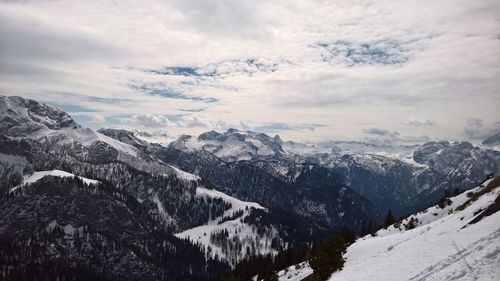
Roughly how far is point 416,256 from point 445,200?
59225mm

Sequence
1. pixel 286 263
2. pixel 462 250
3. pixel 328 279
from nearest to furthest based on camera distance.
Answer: pixel 462 250
pixel 328 279
pixel 286 263

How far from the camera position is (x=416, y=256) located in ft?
132

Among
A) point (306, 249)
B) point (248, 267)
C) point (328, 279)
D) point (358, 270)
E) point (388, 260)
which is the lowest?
point (248, 267)

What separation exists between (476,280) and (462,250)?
747 centimetres

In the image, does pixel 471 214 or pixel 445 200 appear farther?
pixel 445 200

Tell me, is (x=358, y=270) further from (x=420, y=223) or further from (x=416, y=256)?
(x=420, y=223)

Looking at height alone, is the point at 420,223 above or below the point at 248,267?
above

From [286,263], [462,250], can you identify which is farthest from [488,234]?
[286,263]

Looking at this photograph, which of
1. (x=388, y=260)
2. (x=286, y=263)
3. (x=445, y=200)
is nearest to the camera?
(x=388, y=260)

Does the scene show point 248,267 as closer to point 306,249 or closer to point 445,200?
point 306,249

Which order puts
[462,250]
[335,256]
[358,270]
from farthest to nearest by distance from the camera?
1. [335,256]
2. [358,270]
3. [462,250]

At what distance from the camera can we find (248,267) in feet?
655

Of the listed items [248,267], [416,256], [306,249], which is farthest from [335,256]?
[248,267]

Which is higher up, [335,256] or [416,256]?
[416,256]
